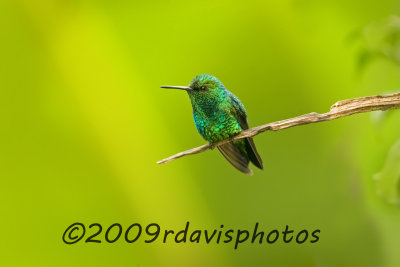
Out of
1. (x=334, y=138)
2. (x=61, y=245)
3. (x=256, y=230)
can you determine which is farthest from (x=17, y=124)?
(x=334, y=138)

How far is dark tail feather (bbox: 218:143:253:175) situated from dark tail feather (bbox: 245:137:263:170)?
0.02m

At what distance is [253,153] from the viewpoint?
1812 millimetres

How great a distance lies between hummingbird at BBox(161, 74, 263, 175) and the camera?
1.94 m

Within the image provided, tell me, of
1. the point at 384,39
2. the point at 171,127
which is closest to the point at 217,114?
the point at 171,127

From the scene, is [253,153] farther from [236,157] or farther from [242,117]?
[242,117]

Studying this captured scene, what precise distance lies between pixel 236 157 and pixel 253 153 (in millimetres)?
65

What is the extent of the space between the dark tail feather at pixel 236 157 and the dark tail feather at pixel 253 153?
2 centimetres

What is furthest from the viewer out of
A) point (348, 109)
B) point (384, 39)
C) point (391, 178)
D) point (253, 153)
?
point (253, 153)

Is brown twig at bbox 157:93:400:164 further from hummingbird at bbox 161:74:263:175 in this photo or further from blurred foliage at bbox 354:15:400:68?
hummingbird at bbox 161:74:263:175

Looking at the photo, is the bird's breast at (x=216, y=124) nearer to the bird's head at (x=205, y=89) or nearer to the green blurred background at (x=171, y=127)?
the bird's head at (x=205, y=89)

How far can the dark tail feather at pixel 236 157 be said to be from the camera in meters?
1.81

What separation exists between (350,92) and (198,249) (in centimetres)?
102

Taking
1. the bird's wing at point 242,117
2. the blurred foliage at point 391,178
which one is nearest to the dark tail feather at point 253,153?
the bird's wing at point 242,117

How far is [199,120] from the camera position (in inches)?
81.1
